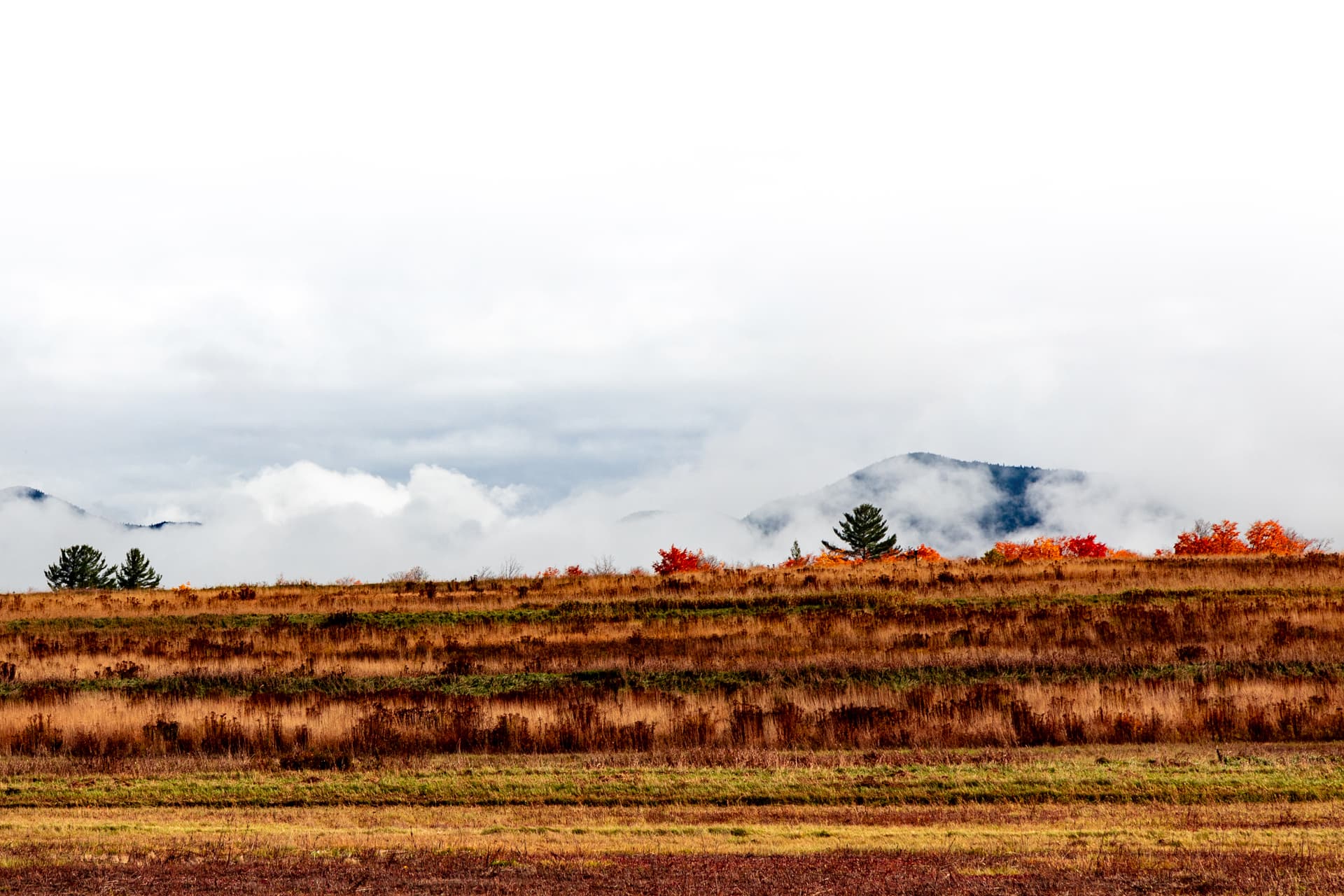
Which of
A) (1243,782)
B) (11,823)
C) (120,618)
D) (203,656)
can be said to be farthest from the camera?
(120,618)

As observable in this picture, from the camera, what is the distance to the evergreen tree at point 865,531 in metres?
140

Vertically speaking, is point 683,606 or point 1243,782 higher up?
point 683,606

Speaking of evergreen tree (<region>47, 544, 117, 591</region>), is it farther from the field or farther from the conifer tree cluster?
the field

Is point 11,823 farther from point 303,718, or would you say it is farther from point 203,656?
point 203,656

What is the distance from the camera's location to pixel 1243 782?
15.4 m

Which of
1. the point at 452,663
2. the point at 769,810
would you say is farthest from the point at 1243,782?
the point at 452,663

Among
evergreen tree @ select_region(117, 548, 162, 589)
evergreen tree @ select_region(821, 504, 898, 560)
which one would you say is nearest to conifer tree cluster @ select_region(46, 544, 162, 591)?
evergreen tree @ select_region(117, 548, 162, 589)

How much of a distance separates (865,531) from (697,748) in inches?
4915

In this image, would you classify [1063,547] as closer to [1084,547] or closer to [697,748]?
[1084,547]

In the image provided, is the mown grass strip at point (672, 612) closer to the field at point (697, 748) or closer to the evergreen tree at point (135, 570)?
the field at point (697, 748)

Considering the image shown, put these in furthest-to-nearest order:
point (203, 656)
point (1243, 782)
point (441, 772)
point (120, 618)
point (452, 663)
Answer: point (120, 618) < point (203, 656) < point (452, 663) < point (441, 772) < point (1243, 782)

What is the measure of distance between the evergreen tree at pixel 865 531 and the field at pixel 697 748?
10039 cm

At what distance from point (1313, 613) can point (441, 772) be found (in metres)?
25.9

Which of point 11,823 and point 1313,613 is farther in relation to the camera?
point 1313,613
